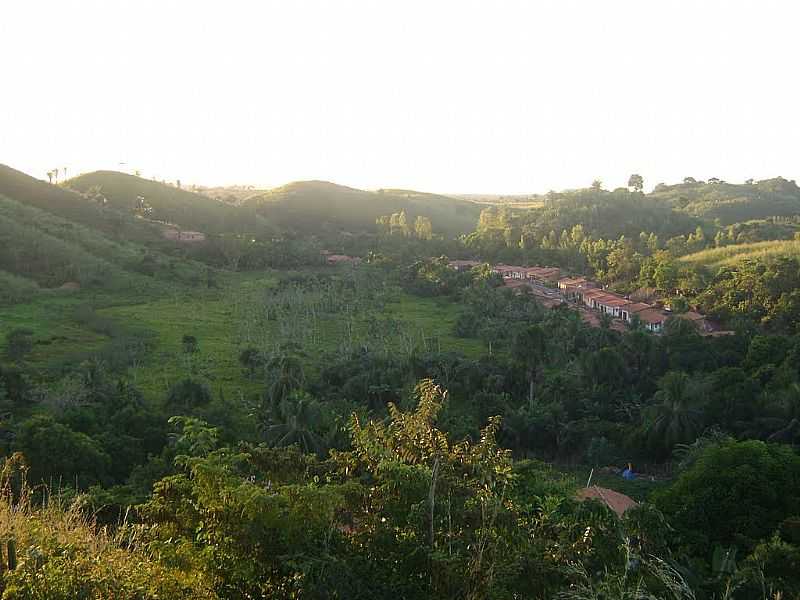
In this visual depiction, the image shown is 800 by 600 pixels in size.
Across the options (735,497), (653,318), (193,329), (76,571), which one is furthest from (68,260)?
(76,571)

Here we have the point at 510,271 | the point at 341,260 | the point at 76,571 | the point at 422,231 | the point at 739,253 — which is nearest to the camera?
the point at 76,571

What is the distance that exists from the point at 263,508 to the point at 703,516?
1099 centimetres

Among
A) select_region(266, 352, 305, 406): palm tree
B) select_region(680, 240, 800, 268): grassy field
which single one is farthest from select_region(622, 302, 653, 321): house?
select_region(266, 352, 305, 406): palm tree

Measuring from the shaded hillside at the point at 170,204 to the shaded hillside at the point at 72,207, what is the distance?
763 centimetres

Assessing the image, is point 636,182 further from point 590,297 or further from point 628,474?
point 628,474

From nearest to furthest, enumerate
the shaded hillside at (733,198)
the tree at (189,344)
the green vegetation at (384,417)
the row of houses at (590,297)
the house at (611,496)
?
the green vegetation at (384,417) < the house at (611,496) < the tree at (189,344) < the row of houses at (590,297) < the shaded hillside at (733,198)

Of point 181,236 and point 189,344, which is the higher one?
point 181,236

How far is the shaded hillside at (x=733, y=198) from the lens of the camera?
87863 millimetres

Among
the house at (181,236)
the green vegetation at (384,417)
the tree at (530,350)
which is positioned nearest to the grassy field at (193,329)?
the green vegetation at (384,417)

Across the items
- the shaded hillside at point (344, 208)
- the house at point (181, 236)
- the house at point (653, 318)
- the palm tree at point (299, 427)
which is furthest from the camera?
the shaded hillside at point (344, 208)

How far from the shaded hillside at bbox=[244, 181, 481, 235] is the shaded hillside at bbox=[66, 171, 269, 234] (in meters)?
5.63

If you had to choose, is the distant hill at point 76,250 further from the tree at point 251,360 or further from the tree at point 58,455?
the tree at point 58,455

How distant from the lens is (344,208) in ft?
299

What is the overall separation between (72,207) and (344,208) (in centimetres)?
3640
